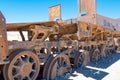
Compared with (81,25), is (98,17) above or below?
above

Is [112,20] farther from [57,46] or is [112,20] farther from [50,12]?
[57,46]

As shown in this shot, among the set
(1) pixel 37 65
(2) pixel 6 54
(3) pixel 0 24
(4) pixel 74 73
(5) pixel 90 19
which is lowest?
(4) pixel 74 73

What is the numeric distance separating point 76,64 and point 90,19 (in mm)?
6101

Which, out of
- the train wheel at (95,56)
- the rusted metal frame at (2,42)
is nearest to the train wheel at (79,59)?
the train wheel at (95,56)

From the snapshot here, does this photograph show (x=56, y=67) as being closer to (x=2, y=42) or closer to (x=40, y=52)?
(x=40, y=52)

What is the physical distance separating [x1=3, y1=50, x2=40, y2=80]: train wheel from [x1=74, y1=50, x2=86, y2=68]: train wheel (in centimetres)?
235

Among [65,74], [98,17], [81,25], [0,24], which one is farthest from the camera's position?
[98,17]

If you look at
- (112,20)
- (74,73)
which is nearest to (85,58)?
(74,73)

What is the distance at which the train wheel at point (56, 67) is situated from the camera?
184 inches

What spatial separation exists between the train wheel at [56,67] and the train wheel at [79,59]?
0.79m

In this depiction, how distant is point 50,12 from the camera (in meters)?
10.6

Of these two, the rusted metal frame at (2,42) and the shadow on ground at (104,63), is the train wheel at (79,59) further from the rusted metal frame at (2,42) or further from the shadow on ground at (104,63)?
the rusted metal frame at (2,42)

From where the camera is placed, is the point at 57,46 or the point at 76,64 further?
the point at 76,64

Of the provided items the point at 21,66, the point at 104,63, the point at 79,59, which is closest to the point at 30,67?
the point at 21,66
